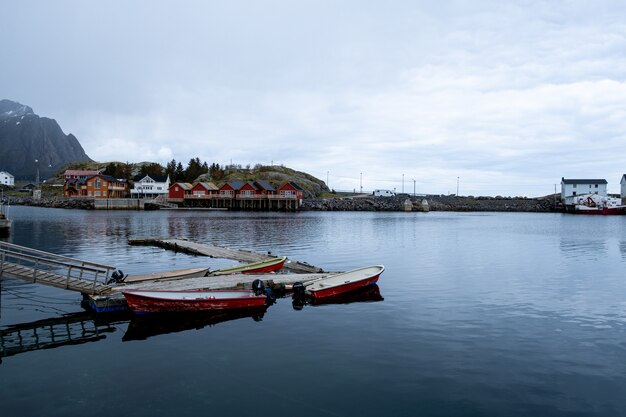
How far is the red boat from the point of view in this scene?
79.7ft

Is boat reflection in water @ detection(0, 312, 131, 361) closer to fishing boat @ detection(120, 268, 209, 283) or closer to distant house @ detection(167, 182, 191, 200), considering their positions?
fishing boat @ detection(120, 268, 209, 283)

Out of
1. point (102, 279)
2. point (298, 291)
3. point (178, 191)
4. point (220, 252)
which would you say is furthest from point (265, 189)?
point (298, 291)

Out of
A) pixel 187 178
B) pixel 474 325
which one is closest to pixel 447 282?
pixel 474 325

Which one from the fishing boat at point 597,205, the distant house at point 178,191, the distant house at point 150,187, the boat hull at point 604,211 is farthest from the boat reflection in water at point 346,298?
the distant house at point 150,187

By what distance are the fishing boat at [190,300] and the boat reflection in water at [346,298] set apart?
2.03 metres

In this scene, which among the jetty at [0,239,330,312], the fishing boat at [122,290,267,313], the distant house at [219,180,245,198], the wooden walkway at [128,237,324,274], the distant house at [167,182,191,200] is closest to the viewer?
the fishing boat at [122,290,267,313]

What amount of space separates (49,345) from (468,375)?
1534cm

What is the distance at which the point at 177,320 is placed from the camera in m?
20.1

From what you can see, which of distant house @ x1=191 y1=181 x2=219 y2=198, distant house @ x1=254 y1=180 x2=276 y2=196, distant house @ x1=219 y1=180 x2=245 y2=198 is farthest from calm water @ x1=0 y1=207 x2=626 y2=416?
distant house @ x1=191 y1=181 x2=219 y2=198

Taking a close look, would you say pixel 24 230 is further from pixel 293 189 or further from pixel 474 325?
pixel 293 189

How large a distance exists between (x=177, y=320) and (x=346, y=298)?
9515 millimetres

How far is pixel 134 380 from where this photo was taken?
13523 millimetres

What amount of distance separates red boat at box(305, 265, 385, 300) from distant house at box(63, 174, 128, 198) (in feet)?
494

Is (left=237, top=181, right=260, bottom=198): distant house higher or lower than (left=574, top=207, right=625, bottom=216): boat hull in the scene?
higher
